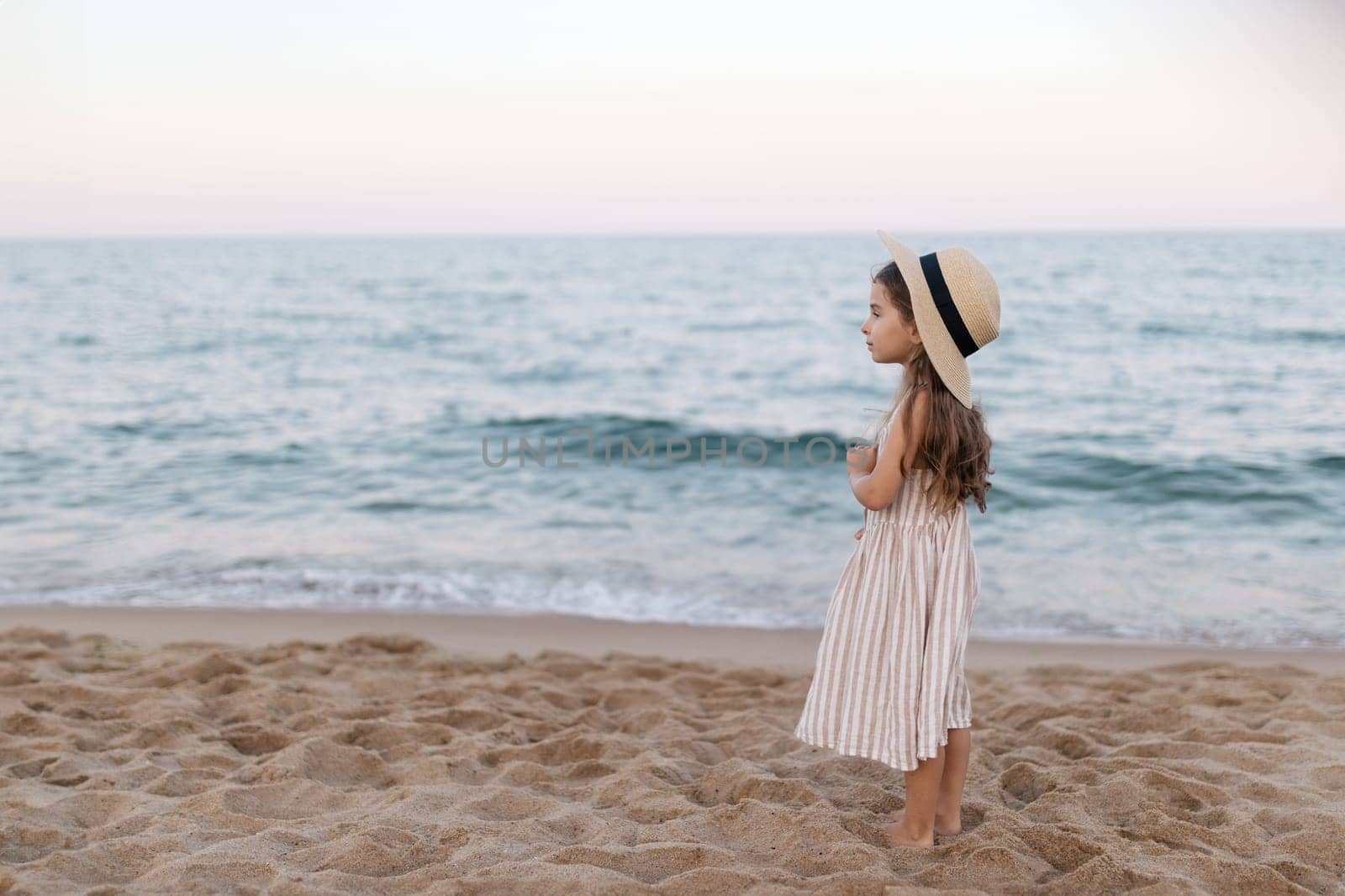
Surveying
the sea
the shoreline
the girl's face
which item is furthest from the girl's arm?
the sea

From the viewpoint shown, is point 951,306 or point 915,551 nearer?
point 951,306

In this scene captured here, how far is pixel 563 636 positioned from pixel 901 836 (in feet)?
9.37

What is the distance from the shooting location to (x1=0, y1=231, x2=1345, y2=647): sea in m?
6.11

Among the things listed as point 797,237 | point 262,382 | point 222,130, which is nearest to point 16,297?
point 222,130

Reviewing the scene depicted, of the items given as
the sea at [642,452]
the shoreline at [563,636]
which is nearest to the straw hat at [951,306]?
the shoreline at [563,636]

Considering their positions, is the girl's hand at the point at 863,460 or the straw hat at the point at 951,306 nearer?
the straw hat at the point at 951,306

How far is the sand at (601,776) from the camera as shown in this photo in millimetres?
2395

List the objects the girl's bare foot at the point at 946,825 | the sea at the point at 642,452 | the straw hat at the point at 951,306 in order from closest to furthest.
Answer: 1. the straw hat at the point at 951,306
2. the girl's bare foot at the point at 946,825
3. the sea at the point at 642,452

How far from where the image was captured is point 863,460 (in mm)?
2525

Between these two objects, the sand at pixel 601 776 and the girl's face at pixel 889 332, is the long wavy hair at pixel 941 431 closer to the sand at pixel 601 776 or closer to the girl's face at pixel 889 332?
the girl's face at pixel 889 332

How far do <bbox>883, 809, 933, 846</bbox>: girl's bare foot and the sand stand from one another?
29 mm

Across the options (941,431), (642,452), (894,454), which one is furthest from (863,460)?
(642,452)

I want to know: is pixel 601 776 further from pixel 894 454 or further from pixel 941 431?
pixel 941 431

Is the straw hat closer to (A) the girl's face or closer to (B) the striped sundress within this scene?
(A) the girl's face
